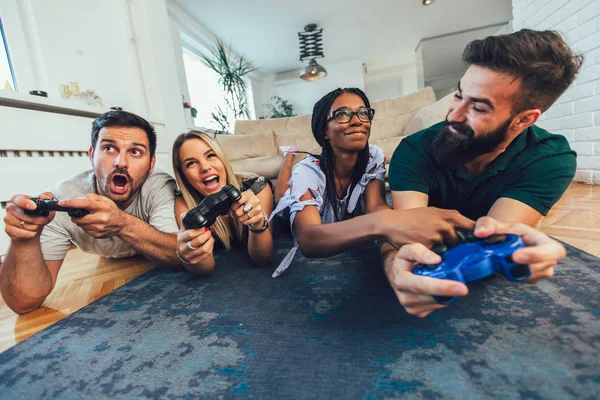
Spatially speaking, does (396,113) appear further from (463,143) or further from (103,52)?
(103,52)

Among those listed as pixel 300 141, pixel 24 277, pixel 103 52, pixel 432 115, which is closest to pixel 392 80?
pixel 300 141

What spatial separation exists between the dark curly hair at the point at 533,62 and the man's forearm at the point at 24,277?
A: 1687 mm

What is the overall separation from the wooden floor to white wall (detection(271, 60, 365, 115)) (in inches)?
242

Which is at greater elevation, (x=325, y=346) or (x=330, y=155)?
(x=330, y=155)

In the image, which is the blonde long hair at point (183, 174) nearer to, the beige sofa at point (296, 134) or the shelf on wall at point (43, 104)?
the shelf on wall at point (43, 104)

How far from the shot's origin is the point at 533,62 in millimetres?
813

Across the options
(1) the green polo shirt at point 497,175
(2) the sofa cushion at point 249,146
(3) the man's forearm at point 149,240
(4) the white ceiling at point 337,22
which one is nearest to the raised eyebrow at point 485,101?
(1) the green polo shirt at point 497,175

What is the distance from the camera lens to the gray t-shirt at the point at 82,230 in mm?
1188

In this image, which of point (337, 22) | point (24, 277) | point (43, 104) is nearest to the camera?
point (24, 277)

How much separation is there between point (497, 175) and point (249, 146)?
328 centimetres

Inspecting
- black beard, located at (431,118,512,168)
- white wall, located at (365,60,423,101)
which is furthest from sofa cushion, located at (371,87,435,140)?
white wall, located at (365,60,423,101)

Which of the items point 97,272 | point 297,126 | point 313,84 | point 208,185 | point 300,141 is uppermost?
point 313,84

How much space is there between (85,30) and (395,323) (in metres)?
3.62

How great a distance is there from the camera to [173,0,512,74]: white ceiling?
4.48 m
